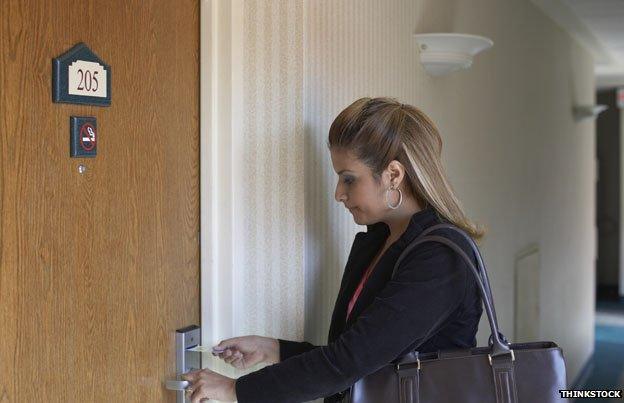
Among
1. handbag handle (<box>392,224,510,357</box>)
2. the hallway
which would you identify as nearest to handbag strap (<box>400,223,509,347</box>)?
handbag handle (<box>392,224,510,357</box>)

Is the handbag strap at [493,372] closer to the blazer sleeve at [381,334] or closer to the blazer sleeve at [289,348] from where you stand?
the blazer sleeve at [381,334]

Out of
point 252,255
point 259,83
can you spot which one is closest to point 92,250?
point 252,255

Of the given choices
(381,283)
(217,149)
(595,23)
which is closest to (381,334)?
(381,283)

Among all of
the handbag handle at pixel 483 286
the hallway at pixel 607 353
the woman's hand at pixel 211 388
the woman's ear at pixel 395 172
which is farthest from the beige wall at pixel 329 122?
the hallway at pixel 607 353

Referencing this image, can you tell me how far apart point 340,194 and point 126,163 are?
43 cm

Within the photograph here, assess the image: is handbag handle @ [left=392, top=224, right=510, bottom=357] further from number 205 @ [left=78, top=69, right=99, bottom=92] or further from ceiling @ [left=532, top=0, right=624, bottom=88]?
ceiling @ [left=532, top=0, right=624, bottom=88]

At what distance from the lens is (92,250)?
4.53ft

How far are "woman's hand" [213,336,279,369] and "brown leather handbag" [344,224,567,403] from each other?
0.31m

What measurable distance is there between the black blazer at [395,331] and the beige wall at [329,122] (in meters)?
0.31

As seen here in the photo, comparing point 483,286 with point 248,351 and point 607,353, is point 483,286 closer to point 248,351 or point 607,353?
point 248,351

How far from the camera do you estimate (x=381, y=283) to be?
155 cm

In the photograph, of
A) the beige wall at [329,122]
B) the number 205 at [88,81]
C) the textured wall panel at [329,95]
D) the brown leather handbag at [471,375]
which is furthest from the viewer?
the textured wall panel at [329,95]

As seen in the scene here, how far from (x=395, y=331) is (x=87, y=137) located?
0.61 metres

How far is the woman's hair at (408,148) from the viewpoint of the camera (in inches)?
61.3
